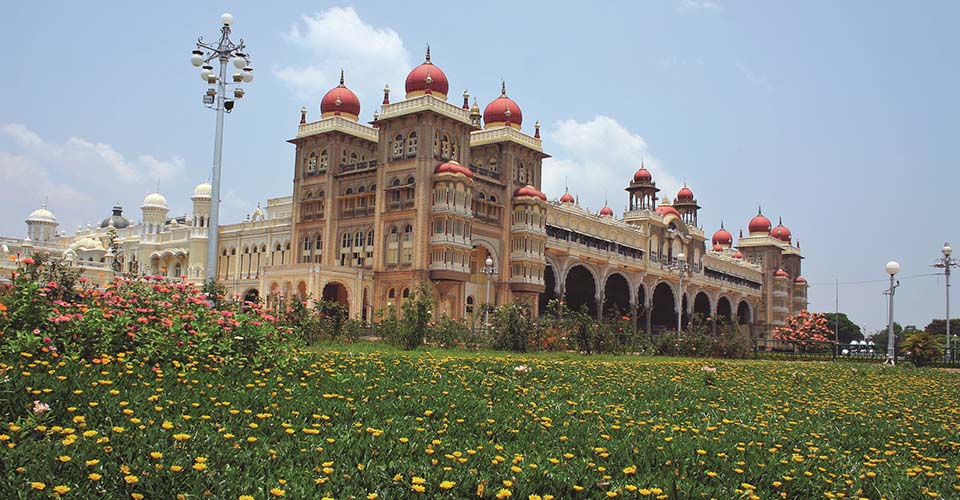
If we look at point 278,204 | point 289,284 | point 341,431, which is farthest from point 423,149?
point 341,431

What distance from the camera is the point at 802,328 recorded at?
293ft

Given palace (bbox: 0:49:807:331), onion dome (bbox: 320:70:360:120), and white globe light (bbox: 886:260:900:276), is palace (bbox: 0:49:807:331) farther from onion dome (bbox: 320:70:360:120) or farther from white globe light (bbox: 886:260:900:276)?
white globe light (bbox: 886:260:900:276)

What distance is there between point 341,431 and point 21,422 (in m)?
2.85

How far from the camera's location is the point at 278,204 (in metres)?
66.9

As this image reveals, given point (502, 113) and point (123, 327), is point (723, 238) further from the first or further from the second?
point (123, 327)

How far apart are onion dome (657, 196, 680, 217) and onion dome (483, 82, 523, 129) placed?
74.7 feet

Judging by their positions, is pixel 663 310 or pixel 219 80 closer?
pixel 219 80

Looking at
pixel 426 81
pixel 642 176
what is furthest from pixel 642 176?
pixel 426 81

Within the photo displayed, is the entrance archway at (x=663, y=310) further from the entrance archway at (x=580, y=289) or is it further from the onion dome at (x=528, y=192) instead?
the onion dome at (x=528, y=192)

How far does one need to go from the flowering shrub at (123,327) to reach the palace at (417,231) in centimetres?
2694

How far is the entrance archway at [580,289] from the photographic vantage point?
6812 cm

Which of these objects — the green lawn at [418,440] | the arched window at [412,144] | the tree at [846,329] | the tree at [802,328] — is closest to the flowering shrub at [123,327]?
the green lawn at [418,440]

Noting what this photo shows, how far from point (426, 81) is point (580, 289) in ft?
84.3

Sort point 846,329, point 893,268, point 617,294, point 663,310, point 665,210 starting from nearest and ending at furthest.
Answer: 1. point 893,268
2. point 617,294
3. point 665,210
4. point 663,310
5. point 846,329
